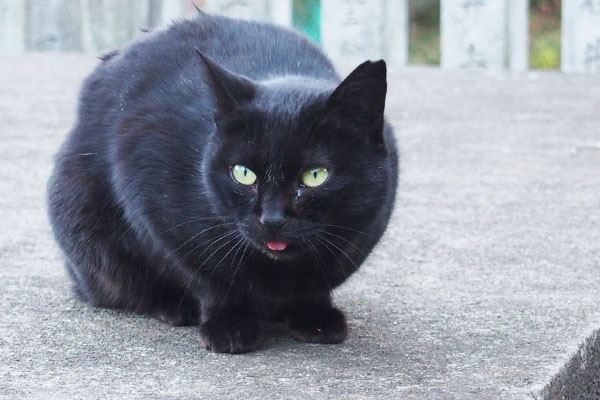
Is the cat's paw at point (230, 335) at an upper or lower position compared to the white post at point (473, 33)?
lower

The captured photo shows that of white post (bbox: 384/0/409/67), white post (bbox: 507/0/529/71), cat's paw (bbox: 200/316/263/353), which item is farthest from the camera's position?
white post (bbox: 384/0/409/67)

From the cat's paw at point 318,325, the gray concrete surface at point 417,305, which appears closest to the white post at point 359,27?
the gray concrete surface at point 417,305

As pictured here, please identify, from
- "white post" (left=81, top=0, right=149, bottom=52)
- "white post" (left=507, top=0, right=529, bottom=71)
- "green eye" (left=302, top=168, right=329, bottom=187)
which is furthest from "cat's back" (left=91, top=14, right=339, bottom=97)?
"white post" (left=81, top=0, right=149, bottom=52)

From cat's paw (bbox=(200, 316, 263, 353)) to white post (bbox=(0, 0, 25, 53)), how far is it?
15.6 feet

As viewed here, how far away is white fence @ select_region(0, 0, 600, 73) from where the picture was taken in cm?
584

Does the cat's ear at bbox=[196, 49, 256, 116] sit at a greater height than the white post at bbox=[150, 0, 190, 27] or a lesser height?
lesser

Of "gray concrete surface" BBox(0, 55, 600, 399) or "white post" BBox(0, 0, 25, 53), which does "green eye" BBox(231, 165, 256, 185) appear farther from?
"white post" BBox(0, 0, 25, 53)

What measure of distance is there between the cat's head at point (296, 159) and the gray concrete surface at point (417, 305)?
0.28 meters

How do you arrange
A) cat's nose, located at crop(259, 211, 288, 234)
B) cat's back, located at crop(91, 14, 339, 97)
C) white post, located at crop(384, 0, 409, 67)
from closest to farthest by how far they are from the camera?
cat's nose, located at crop(259, 211, 288, 234)
cat's back, located at crop(91, 14, 339, 97)
white post, located at crop(384, 0, 409, 67)

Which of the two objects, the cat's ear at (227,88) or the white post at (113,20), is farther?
the white post at (113,20)

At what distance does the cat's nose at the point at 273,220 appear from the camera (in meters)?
1.92

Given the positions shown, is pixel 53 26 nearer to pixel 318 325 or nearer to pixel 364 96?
pixel 318 325

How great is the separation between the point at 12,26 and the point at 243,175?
513 cm

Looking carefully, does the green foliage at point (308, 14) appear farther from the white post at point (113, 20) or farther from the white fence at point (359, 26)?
the white post at point (113, 20)
